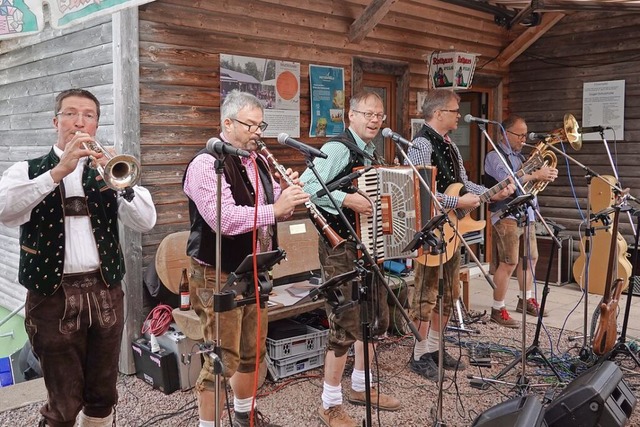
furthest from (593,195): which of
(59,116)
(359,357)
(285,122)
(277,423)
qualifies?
(59,116)

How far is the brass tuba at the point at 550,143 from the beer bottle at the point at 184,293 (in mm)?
2804

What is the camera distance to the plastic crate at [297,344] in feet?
14.2

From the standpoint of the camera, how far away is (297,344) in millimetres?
4414

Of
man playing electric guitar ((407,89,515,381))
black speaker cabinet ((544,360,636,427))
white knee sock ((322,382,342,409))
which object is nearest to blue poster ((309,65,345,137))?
man playing electric guitar ((407,89,515,381))

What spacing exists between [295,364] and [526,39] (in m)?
5.47

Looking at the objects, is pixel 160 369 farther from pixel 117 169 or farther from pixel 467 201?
pixel 467 201

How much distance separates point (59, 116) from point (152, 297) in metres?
2.19

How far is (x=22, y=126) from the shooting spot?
5.55 m

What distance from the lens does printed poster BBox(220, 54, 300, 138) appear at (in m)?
4.92

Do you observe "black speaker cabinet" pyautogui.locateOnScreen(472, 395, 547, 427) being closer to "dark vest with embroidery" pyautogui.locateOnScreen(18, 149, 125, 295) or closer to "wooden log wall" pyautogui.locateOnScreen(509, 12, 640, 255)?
"dark vest with embroidery" pyautogui.locateOnScreen(18, 149, 125, 295)

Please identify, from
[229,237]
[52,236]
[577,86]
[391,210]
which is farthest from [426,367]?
[577,86]

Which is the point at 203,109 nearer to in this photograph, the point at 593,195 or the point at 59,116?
the point at 59,116

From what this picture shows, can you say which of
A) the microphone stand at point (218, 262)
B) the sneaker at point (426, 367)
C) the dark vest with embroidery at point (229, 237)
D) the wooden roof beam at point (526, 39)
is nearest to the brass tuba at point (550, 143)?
the sneaker at point (426, 367)

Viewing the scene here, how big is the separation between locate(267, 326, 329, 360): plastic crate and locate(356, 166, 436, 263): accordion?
111 cm
